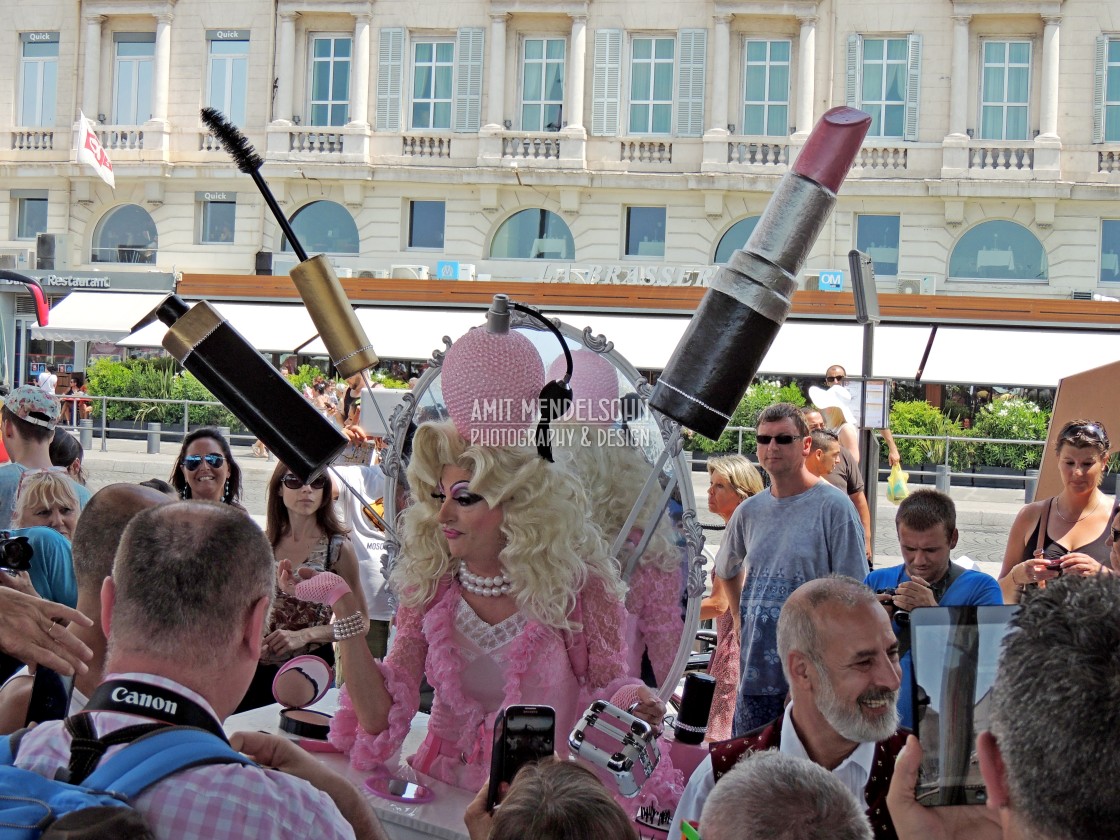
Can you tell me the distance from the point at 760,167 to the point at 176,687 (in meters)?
24.3

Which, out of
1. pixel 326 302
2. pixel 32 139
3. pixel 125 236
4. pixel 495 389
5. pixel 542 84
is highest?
pixel 542 84

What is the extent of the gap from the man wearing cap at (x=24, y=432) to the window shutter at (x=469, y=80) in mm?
21858

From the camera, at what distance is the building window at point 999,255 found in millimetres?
24312

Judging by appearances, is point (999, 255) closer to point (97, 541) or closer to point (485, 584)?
point (485, 584)

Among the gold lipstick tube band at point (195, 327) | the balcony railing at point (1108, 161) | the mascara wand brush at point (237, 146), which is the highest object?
the balcony railing at point (1108, 161)

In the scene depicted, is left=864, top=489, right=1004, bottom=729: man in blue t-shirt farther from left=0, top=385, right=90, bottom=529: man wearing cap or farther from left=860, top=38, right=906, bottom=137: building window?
left=860, top=38, right=906, bottom=137: building window

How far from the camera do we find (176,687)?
1.65 meters

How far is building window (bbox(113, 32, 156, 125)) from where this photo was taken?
27.2m

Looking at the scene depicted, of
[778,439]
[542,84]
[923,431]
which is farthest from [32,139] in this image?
[778,439]

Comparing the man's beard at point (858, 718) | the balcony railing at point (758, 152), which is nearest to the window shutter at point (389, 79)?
the balcony railing at point (758, 152)

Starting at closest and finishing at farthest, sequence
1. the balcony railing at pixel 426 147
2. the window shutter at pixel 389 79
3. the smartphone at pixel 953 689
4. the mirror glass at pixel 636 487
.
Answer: the smartphone at pixel 953 689 → the mirror glass at pixel 636 487 → the balcony railing at pixel 426 147 → the window shutter at pixel 389 79

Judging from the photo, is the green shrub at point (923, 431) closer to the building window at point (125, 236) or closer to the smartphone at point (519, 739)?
the smartphone at point (519, 739)

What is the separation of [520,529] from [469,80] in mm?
24390

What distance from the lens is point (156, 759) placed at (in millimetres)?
1553
